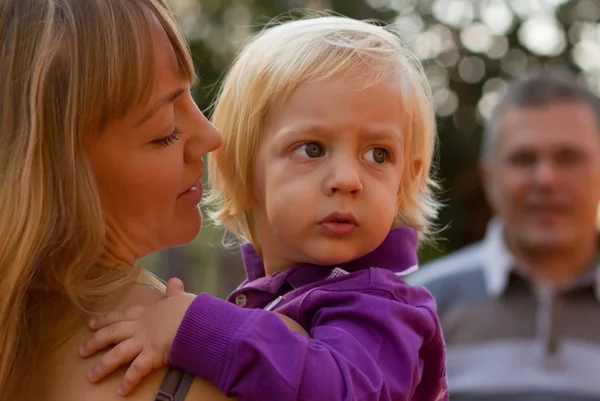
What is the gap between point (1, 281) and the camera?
1948 mm

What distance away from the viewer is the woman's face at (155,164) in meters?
2.02

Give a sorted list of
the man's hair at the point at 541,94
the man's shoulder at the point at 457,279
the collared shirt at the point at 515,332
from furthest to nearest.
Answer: the man's hair at the point at 541,94 < the man's shoulder at the point at 457,279 < the collared shirt at the point at 515,332

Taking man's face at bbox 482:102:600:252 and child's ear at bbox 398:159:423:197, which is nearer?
child's ear at bbox 398:159:423:197

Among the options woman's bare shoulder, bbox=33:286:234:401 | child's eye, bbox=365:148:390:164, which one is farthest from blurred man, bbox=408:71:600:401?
woman's bare shoulder, bbox=33:286:234:401

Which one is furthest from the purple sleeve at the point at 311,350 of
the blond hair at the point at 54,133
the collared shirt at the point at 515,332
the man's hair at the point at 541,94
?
the man's hair at the point at 541,94

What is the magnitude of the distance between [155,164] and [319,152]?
1.11ft

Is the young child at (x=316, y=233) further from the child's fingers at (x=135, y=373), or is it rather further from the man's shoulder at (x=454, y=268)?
the man's shoulder at (x=454, y=268)

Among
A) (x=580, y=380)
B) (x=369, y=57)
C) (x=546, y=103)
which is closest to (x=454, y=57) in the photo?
(x=546, y=103)

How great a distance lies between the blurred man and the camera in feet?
17.8

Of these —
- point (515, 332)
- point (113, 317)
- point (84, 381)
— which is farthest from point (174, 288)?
point (515, 332)

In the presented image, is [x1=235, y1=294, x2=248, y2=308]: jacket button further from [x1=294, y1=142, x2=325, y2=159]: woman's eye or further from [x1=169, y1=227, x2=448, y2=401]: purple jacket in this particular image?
[x1=294, y1=142, x2=325, y2=159]: woman's eye

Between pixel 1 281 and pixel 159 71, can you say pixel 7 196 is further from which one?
pixel 159 71

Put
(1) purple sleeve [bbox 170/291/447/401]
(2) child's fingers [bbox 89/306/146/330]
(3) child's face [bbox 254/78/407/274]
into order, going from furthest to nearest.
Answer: (3) child's face [bbox 254/78/407/274] < (2) child's fingers [bbox 89/306/146/330] < (1) purple sleeve [bbox 170/291/447/401]

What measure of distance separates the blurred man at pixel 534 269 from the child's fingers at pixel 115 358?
12.4 feet
